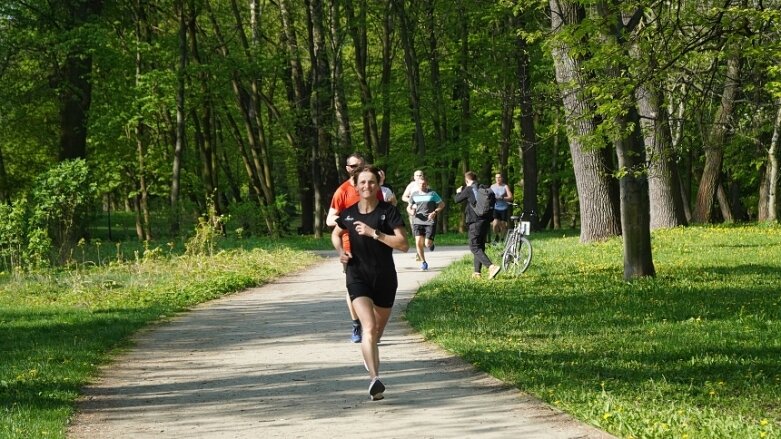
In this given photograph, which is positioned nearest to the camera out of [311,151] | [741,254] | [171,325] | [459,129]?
[171,325]

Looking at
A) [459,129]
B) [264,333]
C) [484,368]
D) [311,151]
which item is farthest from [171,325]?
[459,129]

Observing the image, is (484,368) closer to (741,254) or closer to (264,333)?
(264,333)

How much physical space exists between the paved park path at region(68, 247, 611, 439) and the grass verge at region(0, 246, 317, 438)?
11.8 inches

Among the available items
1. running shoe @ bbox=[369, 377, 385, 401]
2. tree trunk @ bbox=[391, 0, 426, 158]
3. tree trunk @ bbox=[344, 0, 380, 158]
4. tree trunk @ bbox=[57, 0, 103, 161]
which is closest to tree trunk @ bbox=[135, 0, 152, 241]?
tree trunk @ bbox=[57, 0, 103, 161]

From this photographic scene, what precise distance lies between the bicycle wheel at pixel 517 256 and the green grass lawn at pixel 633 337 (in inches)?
12.2

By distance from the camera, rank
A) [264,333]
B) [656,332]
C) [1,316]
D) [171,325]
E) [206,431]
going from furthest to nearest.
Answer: [1,316]
[171,325]
[264,333]
[656,332]
[206,431]

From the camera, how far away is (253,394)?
8.55m

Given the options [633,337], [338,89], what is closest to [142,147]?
[338,89]

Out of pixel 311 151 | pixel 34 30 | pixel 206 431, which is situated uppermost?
pixel 34 30

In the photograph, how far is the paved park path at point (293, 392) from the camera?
23.4 ft

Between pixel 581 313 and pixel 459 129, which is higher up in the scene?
pixel 459 129

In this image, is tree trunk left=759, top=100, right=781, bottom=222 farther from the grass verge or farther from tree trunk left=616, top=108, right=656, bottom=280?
tree trunk left=616, top=108, right=656, bottom=280

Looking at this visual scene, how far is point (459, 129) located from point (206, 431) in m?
35.9

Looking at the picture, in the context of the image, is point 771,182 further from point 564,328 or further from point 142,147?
point 564,328
